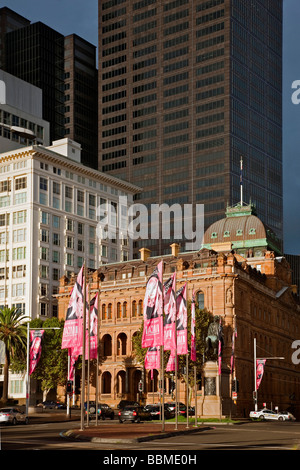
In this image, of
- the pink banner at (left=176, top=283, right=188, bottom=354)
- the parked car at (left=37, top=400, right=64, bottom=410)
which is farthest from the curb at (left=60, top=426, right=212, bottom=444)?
the parked car at (left=37, top=400, right=64, bottom=410)

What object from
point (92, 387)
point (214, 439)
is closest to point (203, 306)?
point (92, 387)

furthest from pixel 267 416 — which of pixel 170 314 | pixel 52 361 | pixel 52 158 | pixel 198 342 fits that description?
pixel 52 158

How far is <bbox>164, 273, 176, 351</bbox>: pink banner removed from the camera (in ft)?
177

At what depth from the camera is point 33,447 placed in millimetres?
40375

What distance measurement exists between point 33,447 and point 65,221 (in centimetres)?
10900

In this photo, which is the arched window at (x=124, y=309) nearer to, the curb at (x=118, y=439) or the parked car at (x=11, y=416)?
the parked car at (x=11, y=416)

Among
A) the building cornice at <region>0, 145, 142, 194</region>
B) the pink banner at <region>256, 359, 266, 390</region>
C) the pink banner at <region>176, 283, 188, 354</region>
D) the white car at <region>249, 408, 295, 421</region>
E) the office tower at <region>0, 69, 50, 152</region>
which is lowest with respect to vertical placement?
the white car at <region>249, 408, 295, 421</region>

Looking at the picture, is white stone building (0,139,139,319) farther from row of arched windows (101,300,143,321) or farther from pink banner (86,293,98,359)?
pink banner (86,293,98,359)

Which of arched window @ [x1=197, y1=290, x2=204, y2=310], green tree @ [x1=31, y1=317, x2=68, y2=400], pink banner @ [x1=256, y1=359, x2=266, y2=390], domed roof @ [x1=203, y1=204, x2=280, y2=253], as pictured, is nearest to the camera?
pink banner @ [x1=256, y1=359, x2=266, y2=390]

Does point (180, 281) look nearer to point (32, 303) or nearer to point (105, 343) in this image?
point (105, 343)

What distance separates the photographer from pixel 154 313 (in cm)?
5062

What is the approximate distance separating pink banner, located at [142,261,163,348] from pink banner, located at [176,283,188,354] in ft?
25.0

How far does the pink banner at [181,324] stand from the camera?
5844 cm

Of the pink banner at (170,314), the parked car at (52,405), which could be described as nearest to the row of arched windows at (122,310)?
the parked car at (52,405)
